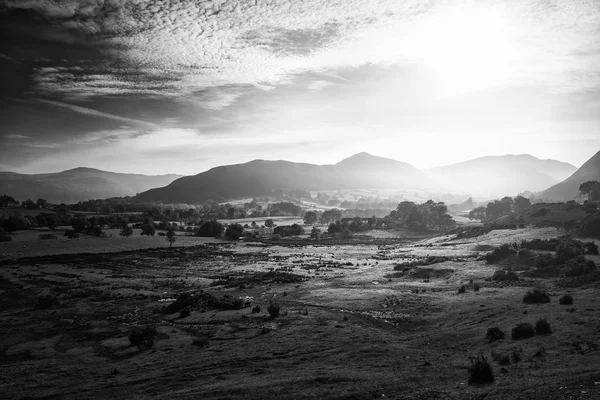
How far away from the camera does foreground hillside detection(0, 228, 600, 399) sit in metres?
18.8

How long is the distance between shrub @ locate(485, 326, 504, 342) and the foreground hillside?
0.32 m

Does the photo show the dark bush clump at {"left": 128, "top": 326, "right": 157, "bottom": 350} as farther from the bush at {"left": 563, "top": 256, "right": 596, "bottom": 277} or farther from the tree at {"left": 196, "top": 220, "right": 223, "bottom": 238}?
the tree at {"left": 196, "top": 220, "right": 223, "bottom": 238}

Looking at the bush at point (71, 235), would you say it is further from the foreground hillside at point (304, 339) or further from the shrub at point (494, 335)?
the shrub at point (494, 335)

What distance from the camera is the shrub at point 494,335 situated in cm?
2477

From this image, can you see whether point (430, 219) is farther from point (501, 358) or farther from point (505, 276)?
point (501, 358)

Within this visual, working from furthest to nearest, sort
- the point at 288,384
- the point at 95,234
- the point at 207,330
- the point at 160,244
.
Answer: the point at 95,234 → the point at 160,244 → the point at 207,330 → the point at 288,384

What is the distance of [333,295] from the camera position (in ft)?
158

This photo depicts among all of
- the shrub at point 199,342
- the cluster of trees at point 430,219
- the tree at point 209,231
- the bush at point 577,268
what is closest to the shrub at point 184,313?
the shrub at point 199,342

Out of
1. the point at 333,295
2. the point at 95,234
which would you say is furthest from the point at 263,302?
the point at 95,234

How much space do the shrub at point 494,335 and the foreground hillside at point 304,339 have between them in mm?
321

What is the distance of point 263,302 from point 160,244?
91.9 meters

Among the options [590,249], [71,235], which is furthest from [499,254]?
[71,235]

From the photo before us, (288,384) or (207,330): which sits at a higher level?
(288,384)

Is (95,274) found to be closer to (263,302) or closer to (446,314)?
(263,302)
